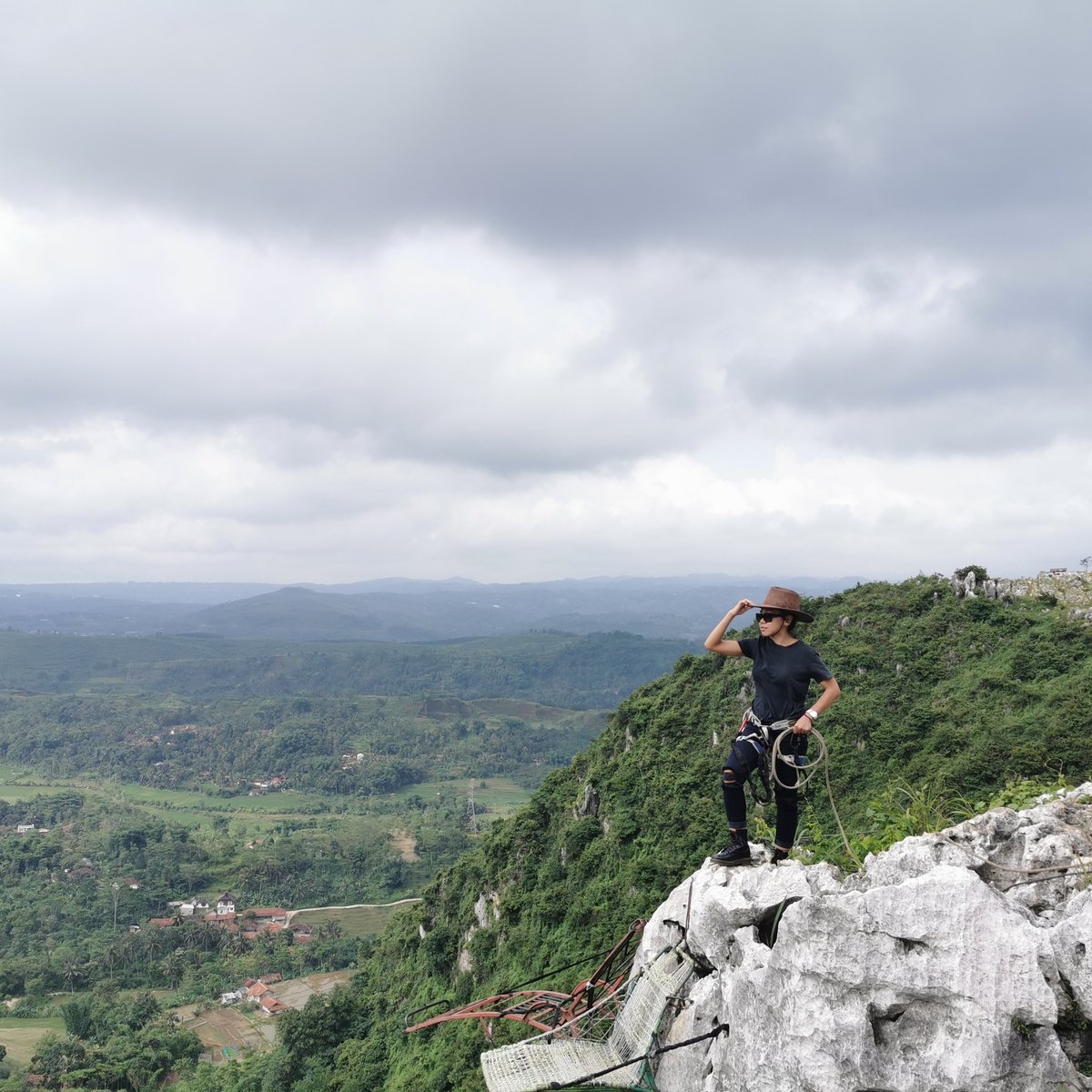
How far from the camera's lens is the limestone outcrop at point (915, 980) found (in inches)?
173

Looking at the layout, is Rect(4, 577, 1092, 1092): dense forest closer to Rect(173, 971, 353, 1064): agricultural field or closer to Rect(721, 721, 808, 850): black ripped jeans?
Rect(721, 721, 808, 850): black ripped jeans

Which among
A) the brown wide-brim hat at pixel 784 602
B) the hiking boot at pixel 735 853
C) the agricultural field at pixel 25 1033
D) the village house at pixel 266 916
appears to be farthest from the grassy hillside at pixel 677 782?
the village house at pixel 266 916

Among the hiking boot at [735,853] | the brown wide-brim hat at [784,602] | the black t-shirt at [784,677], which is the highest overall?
the brown wide-brim hat at [784,602]

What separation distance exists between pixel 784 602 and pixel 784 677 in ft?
2.15

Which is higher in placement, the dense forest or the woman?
the woman

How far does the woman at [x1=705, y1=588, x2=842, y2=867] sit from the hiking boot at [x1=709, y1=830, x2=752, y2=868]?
3cm

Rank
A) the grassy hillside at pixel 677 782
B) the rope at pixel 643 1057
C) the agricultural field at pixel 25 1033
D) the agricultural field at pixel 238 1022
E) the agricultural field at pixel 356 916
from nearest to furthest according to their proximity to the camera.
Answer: the rope at pixel 643 1057
the grassy hillside at pixel 677 782
the agricultural field at pixel 25 1033
the agricultural field at pixel 238 1022
the agricultural field at pixel 356 916

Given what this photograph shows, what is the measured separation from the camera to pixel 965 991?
4516 mm

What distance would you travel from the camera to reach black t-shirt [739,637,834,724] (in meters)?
6.33

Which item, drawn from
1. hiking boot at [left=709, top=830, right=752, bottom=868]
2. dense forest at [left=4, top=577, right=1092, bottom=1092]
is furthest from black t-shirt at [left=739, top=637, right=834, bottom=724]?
dense forest at [left=4, top=577, right=1092, bottom=1092]

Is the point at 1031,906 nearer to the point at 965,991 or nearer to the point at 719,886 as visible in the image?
the point at 965,991

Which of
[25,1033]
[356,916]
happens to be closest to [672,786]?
[25,1033]

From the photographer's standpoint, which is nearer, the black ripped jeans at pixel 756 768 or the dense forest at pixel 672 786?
the black ripped jeans at pixel 756 768

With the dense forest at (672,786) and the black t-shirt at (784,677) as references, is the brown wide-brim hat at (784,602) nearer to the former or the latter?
the black t-shirt at (784,677)
